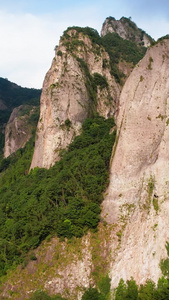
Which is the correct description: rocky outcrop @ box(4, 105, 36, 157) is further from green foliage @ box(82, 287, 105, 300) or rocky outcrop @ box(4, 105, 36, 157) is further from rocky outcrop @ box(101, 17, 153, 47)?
green foliage @ box(82, 287, 105, 300)

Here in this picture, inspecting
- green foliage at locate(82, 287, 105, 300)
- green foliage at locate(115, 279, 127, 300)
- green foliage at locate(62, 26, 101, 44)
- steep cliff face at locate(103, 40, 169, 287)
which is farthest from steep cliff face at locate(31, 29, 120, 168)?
green foliage at locate(115, 279, 127, 300)

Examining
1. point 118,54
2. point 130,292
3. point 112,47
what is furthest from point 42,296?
point 112,47

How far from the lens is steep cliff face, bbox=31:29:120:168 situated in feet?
163

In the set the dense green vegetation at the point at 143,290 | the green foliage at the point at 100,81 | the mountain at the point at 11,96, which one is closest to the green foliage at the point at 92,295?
the dense green vegetation at the point at 143,290

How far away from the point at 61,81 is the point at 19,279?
116ft

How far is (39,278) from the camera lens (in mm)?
28031

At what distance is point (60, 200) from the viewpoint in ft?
119

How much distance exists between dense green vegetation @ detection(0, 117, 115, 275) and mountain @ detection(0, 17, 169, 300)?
0.12m

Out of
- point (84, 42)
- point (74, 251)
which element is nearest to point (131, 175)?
point (74, 251)

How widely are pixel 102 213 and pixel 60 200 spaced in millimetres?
6759

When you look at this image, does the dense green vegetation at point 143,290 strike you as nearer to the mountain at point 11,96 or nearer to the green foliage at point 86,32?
the green foliage at point 86,32

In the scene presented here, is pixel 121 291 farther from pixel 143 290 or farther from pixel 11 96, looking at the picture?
pixel 11 96

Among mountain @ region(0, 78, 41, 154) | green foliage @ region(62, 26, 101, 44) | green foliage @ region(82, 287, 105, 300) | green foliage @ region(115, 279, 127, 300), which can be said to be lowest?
green foliage @ region(82, 287, 105, 300)

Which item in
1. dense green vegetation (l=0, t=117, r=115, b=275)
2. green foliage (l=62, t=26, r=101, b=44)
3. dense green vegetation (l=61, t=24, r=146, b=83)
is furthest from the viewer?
green foliage (l=62, t=26, r=101, b=44)
